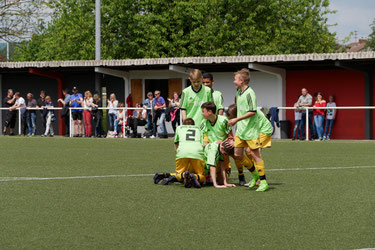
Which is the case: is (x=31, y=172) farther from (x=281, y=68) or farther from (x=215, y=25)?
(x=215, y=25)

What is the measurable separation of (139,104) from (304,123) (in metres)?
6.90

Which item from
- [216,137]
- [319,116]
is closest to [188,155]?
[216,137]

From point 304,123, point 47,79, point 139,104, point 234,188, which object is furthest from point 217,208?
point 47,79

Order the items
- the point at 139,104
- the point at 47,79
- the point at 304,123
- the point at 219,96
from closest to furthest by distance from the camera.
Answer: the point at 219,96 < the point at 304,123 < the point at 139,104 < the point at 47,79

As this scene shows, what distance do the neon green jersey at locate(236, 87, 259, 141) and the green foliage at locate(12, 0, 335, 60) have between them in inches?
1317

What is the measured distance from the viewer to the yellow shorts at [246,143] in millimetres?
9977

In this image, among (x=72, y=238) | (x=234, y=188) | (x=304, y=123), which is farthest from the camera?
(x=304, y=123)

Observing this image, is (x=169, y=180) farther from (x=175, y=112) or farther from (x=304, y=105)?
(x=175, y=112)

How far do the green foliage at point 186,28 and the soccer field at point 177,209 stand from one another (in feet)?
99.0

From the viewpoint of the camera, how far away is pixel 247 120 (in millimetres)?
10055

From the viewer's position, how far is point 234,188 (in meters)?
10.4

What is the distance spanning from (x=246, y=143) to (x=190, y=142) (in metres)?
0.95

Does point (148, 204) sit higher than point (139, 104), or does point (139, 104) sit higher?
point (139, 104)

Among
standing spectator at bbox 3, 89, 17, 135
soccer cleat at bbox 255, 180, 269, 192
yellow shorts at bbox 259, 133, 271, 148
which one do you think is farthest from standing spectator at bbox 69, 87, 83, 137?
soccer cleat at bbox 255, 180, 269, 192
